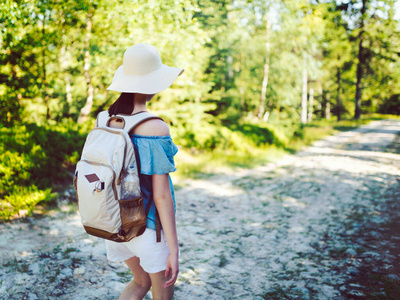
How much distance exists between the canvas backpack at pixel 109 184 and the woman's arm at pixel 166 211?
0.11 metres

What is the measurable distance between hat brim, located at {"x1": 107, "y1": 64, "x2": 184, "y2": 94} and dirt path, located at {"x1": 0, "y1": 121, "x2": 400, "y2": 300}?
2497mm

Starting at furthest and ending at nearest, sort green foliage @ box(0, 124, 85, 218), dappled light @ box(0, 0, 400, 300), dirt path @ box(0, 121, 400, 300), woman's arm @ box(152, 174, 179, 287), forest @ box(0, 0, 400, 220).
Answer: forest @ box(0, 0, 400, 220) < green foliage @ box(0, 124, 85, 218) < dappled light @ box(0, 0, 400, 300) < dirt path @ box(0, 121, 400, 300) < woman's arm @ box(152, 174, 179, 287)

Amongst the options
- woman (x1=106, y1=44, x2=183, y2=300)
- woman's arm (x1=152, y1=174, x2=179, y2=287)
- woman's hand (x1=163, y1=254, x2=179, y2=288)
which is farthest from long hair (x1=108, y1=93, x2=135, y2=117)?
woman's hand (x1=163, y1=254, x2=179, y2=288)

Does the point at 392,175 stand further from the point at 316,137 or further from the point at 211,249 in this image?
the point at 316,137

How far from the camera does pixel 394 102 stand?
53781 millimetres

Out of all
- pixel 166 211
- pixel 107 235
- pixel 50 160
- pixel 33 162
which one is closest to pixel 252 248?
pixel 166 211

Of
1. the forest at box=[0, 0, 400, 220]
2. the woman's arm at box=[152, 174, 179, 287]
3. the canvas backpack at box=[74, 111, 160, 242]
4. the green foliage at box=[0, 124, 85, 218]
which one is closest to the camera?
the canvas backpack at box=[74, 111, 160, 242]

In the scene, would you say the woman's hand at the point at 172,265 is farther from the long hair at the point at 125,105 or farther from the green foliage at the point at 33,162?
the green foliage at the point at 33,162

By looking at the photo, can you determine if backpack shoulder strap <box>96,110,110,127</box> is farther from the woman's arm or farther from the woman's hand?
the woman's hand

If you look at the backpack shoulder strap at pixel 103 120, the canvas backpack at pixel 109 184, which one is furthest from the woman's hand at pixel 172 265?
the backpack shoulder strap at pixel 103 120

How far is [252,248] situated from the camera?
4684 mm

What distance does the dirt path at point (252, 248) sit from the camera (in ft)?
11.6

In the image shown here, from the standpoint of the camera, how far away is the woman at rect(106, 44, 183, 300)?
188cm

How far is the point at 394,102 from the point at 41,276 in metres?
62.6
